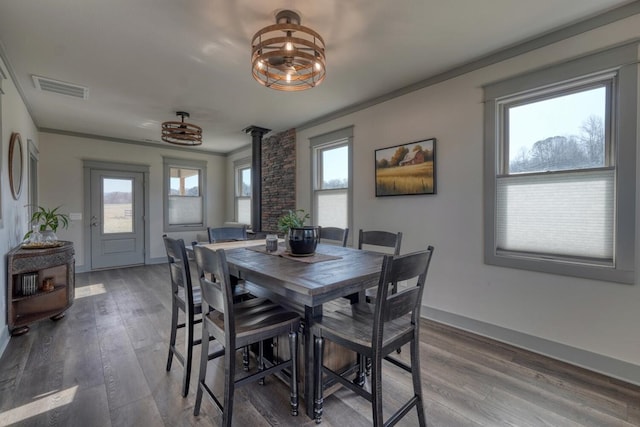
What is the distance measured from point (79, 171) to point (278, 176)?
12.4 feet

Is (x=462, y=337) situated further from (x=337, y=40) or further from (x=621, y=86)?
(x=337, y=40)

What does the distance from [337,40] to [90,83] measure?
2876mm

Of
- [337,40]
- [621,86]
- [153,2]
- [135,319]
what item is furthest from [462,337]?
[153,2]

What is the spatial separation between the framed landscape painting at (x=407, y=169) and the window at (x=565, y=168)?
0.57 metres

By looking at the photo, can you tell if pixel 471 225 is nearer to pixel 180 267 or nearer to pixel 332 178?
pixel 332 178

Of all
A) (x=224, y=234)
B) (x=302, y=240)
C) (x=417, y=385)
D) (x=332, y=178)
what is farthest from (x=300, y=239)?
(x=332, y=178)

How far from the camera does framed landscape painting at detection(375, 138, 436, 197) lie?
3.10 m

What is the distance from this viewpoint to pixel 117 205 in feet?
19.1

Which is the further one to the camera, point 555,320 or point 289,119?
point 289,119

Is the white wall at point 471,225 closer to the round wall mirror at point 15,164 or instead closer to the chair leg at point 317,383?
the chair leg at point 317,383

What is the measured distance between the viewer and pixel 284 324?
1656 millimetres

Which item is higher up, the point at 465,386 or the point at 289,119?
the point at 289,119

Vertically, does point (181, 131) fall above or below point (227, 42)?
below

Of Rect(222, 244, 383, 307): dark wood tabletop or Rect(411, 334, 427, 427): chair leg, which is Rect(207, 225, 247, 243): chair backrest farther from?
Rect(411, 334, 427, 427): chair leg
